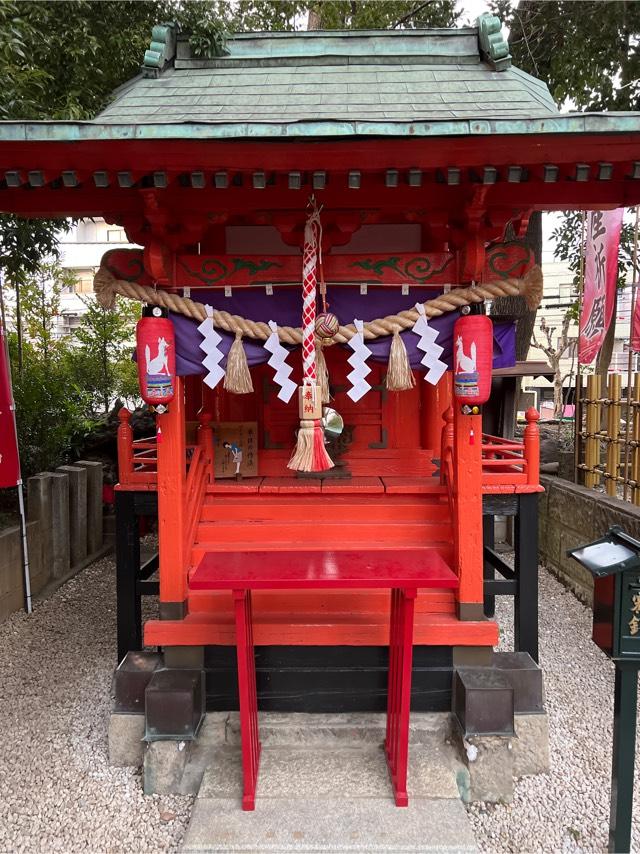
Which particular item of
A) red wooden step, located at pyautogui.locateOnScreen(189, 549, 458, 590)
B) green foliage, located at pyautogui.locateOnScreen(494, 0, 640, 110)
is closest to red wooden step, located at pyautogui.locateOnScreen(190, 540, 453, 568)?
red wooden step, located at pyautogui.locateOnScreen(189, 549, 458, 590)

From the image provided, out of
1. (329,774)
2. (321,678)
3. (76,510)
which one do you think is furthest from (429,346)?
(76,510)

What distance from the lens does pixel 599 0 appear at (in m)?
8.09

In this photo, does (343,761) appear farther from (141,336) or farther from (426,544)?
(141,336)

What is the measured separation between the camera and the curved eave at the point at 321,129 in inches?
110

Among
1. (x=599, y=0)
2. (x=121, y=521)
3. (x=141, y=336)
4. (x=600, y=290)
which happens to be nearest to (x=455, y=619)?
(x=121, y=521)

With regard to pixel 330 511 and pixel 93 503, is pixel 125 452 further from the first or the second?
pixel 93 503

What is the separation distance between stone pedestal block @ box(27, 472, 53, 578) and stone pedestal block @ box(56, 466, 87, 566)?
0.62 metres

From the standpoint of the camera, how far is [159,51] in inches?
186

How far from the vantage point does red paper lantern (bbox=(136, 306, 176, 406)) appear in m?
3.54

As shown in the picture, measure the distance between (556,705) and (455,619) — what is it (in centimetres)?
163

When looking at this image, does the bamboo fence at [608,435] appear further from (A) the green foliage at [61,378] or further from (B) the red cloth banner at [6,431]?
(B) the red cloth banner at [6,431]

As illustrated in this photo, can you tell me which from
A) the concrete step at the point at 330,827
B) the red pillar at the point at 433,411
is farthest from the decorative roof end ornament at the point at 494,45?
the concrete step at the point at 330,827

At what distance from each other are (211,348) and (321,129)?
1546 mm

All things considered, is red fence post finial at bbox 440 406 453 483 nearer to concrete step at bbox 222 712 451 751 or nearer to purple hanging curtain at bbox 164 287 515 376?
purple hanging curtain at bbox 164 287 515 376
